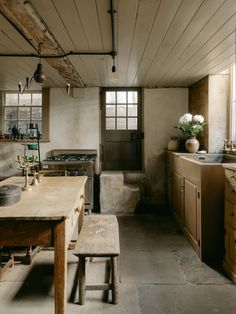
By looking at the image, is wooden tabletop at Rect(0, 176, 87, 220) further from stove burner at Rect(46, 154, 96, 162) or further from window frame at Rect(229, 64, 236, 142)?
window frame at Rect(229, 64, 236, 142)

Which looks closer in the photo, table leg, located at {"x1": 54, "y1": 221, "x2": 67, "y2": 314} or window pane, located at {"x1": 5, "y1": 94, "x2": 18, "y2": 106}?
table leg, located at {"x1": 54, "y1": 221, "x2": 67, "y2": 314}

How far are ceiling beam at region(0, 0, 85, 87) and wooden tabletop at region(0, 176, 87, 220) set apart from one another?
148cm

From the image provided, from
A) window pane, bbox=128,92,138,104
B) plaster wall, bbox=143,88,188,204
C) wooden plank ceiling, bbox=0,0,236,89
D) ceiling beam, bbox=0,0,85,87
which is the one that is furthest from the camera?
window pane, bbox=128,92,138,104

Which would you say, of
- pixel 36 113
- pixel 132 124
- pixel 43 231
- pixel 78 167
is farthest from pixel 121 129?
pixel 43 231

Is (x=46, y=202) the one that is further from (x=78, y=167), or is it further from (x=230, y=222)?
(x=78, y=167)

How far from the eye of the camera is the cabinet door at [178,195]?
4.16 m

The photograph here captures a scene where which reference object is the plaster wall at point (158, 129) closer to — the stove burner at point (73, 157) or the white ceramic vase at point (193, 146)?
the white ceramic vase at point (193, 146)

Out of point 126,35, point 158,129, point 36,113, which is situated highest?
point 126,35

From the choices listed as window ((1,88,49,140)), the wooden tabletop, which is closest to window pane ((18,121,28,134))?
window ((1,88,49,140))

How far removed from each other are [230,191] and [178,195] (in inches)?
66.1

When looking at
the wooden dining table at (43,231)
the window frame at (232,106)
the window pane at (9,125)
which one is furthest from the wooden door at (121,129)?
the wooden dining table at (43,231)

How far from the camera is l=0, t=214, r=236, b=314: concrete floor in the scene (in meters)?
2.23

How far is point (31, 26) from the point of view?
96.0 inches

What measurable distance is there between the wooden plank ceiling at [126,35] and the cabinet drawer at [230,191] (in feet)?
5.06
